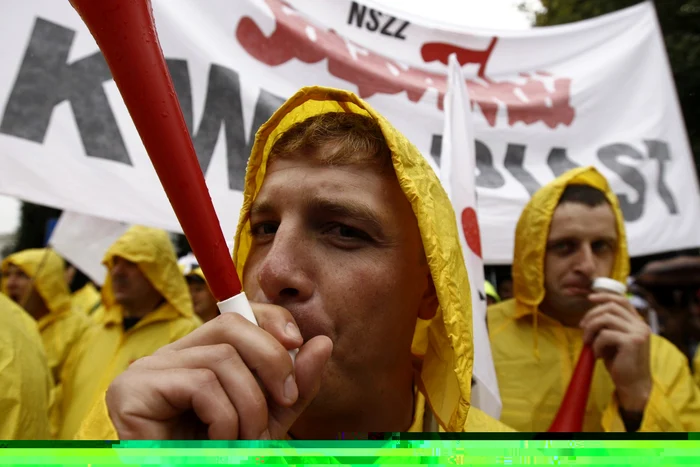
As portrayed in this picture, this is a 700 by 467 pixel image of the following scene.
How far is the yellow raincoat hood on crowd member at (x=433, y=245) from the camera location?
57.1 inches

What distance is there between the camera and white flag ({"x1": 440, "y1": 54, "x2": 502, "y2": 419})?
7.09ft

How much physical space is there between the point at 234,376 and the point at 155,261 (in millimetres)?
4189

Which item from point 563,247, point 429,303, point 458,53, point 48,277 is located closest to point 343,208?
point 429,303

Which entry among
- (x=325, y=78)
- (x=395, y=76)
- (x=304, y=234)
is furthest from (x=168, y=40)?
Result: (x=304, y=234)

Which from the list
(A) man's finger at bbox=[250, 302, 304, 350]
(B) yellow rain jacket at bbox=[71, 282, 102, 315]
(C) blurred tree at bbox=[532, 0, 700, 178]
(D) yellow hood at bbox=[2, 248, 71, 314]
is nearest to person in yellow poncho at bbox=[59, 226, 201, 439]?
(D) yellow hood at bbox=[2, 248, 71, 314]

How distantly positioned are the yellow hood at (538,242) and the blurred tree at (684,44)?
27.2 feet

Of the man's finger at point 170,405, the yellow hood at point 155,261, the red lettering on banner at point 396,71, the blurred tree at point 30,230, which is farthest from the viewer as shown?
the blurred tree at point 30,230

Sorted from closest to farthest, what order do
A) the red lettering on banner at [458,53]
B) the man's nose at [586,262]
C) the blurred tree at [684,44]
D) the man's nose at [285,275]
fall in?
the man's nose at [285,275] → the man's nose at [586,262] → the red lettering on banner at [458,53] → the blurred tree at [684,44]

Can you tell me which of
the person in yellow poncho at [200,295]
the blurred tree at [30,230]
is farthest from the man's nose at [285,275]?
the blurred tree at [30,230]

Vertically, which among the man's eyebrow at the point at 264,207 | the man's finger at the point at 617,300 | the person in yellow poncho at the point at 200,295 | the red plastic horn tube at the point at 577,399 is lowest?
the person in yellow poncho at the point at 200,295

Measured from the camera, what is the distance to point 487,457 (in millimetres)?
867

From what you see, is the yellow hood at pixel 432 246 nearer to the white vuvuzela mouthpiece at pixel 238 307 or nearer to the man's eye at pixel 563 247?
the white vuvuzela mouthpiece at pixel 238 307

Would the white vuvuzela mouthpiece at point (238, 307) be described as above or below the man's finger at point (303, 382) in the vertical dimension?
above

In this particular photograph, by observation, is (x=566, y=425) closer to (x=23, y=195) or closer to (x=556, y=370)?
(x=556, y=370)
